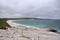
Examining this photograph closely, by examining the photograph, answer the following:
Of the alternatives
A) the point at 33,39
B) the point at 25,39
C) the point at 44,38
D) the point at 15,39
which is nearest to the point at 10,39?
the point at 15,39

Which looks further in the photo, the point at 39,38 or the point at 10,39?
the point at 10,39

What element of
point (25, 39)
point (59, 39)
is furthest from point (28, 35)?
point (59, 39)

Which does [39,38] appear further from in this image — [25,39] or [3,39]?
[3,39]

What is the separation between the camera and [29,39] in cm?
1351

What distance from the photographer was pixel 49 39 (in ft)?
40.1

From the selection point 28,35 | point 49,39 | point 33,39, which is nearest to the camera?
point 49,39

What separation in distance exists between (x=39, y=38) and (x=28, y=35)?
239 cm

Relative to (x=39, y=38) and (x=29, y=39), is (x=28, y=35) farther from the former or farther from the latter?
(x=39, y=38)

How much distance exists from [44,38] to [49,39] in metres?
0.51

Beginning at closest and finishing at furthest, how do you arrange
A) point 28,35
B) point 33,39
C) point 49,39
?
1. point 49,39
2. point 33,39
3. point 28,35

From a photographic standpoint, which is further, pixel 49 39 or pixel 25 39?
pixel 25 39

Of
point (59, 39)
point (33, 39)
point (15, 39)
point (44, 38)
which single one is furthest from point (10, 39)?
point (59, 39)

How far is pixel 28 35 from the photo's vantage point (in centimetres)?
1483

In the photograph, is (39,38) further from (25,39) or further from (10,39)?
(10,39)
